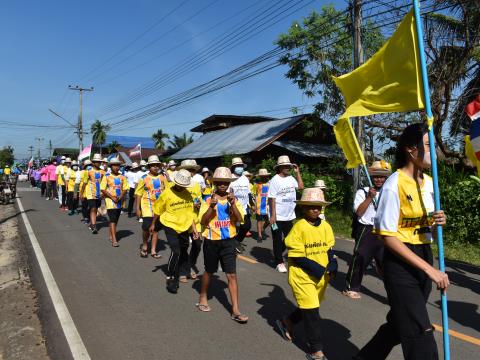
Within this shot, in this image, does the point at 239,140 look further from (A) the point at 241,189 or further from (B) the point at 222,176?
(B) the point at 222,176

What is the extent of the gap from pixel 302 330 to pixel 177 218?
2538mm

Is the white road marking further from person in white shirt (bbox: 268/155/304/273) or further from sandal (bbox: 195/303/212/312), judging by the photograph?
person in white shirt (bbox: 268/155/304/273)

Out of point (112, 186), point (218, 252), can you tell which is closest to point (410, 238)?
point (218, 252)

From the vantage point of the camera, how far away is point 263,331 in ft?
14.9

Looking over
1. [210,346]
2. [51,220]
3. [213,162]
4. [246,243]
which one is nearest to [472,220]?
[246,243]

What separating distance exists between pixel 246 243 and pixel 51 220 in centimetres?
722

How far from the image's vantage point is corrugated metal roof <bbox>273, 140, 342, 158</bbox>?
65.2ft

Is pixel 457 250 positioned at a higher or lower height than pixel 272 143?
lower

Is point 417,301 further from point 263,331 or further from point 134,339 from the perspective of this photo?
point 134,339

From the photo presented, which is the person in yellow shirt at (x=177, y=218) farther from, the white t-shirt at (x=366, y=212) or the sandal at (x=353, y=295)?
the white t-shirt at (x=366, y=212)

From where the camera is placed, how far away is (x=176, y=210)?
6.28 m

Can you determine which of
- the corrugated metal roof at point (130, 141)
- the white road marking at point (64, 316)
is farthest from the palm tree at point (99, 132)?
the white road marking at point (64, 316)

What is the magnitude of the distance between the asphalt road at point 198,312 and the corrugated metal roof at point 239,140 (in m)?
12.8

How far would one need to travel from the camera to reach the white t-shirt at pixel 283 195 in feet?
22.5
